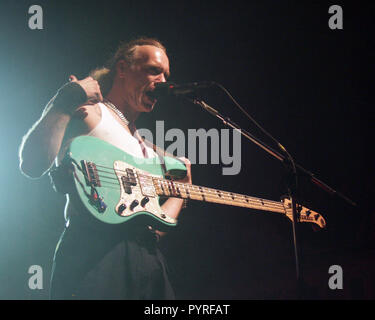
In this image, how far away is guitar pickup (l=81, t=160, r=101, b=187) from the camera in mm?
1642

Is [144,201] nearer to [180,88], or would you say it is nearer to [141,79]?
[180,88]

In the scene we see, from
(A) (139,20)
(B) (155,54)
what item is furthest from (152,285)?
(A) (139,20)

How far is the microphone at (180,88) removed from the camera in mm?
1754

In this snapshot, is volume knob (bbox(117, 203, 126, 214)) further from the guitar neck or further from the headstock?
the headstock

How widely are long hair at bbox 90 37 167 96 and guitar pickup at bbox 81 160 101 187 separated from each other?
0.45 meters

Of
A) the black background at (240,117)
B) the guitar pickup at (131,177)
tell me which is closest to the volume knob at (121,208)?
the guitar pickup at (131,177)

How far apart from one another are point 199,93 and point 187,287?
37.2 inches

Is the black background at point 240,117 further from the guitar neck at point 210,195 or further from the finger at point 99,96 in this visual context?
the finger at point 99,96

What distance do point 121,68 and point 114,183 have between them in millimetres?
653

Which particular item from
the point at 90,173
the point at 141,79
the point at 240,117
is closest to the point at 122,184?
the point at 90,173

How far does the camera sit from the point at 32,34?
2.22 m

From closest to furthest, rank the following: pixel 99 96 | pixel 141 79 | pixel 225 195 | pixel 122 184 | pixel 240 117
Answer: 1. pixel 122 184
2. pixel 99 96
3. pixel 141 79
4. pixel 225 195
5. pixel 240 117

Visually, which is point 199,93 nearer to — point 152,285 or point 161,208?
point 161,208

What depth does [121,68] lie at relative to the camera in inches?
81.4
